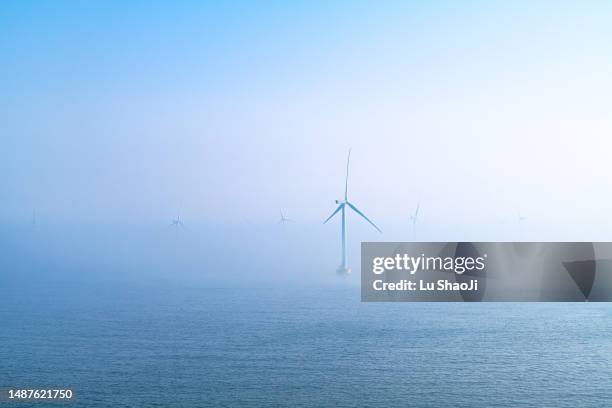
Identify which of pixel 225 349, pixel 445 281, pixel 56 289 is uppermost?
pixel 445 281

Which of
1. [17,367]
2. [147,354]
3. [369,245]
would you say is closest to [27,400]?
[17,367]

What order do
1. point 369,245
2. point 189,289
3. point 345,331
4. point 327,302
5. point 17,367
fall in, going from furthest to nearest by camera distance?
point 189,289
point 327,302
point 345,331
point 17,367
point 369,245

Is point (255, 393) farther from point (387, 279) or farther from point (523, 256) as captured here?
point (523, 256)

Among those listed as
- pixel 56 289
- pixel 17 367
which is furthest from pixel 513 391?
pixel 56 289

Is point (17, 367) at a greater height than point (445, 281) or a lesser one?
lesser

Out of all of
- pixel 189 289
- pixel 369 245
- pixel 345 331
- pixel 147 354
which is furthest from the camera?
pixel 189 289

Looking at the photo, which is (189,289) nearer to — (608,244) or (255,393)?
(255,393)

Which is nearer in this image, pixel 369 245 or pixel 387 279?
pixel 387 279
